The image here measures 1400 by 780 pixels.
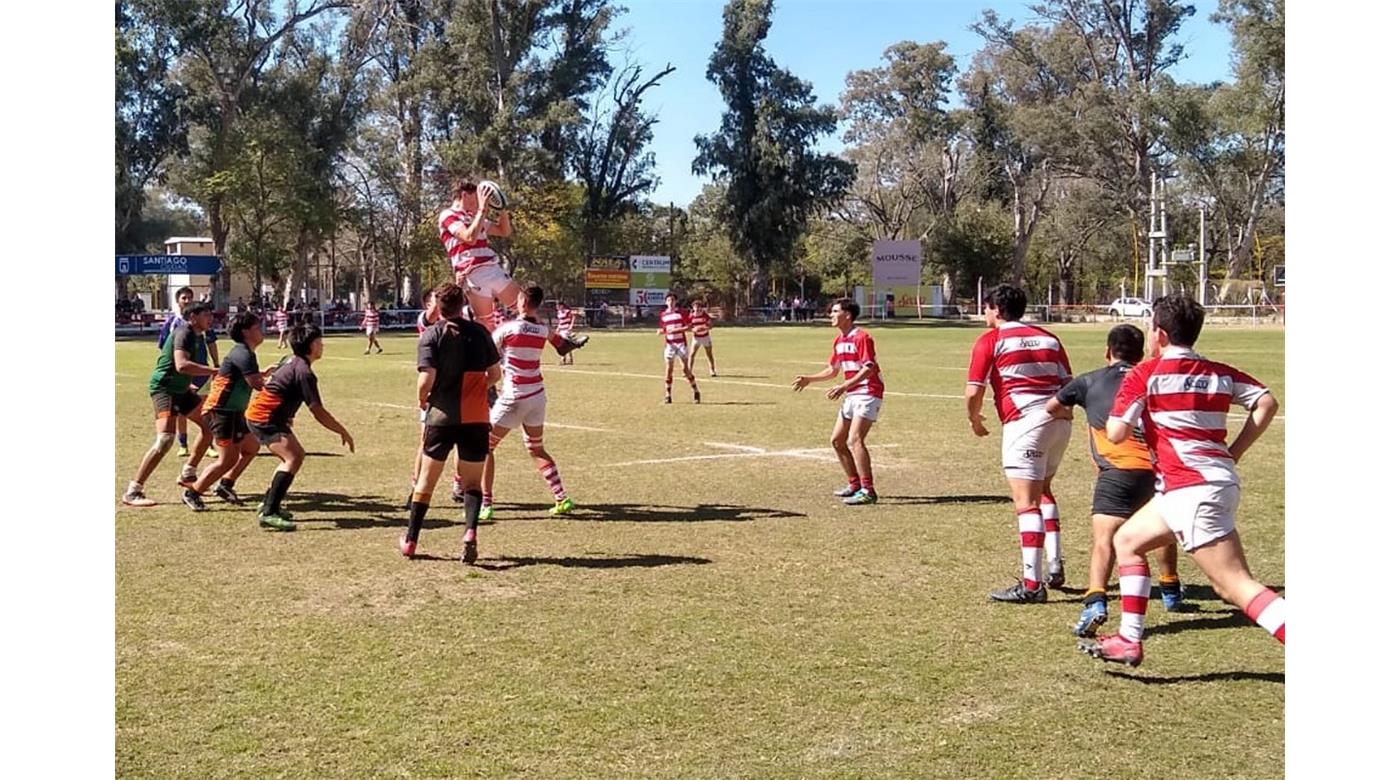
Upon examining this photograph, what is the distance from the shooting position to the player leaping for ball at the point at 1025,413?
7.49 m

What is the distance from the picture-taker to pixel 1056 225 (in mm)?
84062

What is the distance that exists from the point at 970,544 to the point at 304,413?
12731mm

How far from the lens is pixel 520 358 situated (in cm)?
1030

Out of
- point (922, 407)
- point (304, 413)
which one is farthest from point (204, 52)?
point (922, 407)

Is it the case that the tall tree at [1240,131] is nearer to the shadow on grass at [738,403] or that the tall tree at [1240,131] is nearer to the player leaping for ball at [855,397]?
the shadow on grass at [738,403]

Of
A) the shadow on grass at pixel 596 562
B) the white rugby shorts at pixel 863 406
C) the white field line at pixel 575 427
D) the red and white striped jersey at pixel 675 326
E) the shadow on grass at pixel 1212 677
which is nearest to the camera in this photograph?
the shadow on grass at pixel 1212 677

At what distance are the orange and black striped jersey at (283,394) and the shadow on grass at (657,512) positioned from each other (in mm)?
1965

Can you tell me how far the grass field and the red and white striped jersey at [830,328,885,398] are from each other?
3.37ft

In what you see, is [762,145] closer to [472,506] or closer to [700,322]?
[700,322]

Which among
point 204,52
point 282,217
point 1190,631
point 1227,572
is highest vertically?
point 204,52

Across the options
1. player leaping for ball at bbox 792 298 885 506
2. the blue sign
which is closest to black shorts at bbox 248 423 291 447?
player leaping for ball at bbox 792 298 885 506

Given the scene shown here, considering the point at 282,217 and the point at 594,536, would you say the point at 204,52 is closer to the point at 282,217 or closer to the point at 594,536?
the point at 282,217

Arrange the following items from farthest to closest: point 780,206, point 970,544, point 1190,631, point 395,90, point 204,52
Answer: point 780,206, point 395,90, point 204,52, point 970,544, point 1190,631

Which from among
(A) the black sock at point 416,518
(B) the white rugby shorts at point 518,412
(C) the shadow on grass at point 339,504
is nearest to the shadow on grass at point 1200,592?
(A) the black sock at point 416,518
